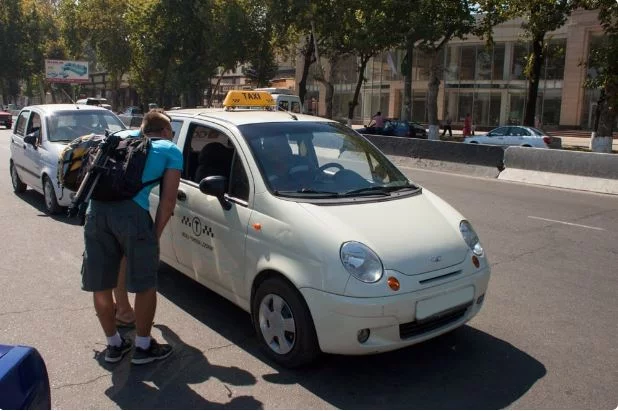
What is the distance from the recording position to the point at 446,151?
628 inches

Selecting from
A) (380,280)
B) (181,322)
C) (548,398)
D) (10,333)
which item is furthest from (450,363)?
(10,333)

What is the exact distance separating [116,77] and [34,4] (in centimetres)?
1822

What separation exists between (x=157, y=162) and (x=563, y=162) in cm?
1190

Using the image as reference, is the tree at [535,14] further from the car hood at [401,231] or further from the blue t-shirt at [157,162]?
the blue t-shirt at [157,162]

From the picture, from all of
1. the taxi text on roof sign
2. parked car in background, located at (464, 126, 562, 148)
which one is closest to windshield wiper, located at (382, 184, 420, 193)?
the taxi text on roof sign

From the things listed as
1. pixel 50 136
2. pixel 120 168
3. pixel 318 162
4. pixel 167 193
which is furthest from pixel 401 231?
pixel 50 136

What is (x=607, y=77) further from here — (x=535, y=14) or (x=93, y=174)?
(x=93, y=174)

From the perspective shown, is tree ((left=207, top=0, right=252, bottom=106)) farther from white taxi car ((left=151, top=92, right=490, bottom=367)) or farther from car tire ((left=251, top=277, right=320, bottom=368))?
car tire ((left=251, top=277, right=320, bottom=368))

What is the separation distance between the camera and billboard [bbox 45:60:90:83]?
56169mm

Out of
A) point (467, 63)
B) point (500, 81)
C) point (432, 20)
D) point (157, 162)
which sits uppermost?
point (432, 20)

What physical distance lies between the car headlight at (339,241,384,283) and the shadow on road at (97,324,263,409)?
38.6 inches

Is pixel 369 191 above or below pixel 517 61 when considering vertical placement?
below

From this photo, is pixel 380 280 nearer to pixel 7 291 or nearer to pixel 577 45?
pixel 7 291

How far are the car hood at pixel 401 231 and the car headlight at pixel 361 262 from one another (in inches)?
1.5
